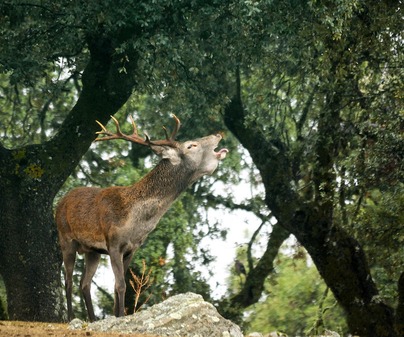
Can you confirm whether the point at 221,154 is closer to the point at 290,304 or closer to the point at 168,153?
the point at 168,153

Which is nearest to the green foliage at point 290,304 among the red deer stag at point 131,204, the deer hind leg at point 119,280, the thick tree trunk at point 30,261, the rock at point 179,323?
the thick tree trunk at point 30,261

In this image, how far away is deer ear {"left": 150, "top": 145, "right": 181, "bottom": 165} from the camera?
15.6m

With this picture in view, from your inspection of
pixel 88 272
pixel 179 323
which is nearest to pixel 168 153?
pixel 88 272

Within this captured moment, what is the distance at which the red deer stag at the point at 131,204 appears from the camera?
15.1 m

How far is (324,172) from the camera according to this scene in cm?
2036

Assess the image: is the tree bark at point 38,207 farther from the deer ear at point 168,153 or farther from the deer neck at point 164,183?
the deer ear at point 168,153

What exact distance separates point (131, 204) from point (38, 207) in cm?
506

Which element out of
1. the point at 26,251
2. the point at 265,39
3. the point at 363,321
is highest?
the point at 265,39

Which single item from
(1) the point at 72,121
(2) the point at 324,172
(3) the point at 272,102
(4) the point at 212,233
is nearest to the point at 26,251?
(1) the point at 72,121

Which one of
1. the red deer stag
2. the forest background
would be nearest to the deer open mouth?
the red deer stag

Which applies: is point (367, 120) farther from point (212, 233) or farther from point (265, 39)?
point (212, 233)

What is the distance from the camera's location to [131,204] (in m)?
15.3

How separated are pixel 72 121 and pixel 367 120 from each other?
5767mm

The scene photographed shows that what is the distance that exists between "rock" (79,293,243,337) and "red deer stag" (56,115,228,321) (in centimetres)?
149
